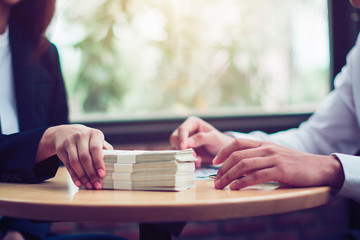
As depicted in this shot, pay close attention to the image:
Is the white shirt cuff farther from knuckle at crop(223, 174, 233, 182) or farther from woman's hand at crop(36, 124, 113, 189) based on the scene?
woman's hand at crop(36, 124, 113, 189)

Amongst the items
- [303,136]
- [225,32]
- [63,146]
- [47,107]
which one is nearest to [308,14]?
[225,32]

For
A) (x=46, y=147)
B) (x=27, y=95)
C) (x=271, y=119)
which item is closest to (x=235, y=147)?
(x=46, y=147)

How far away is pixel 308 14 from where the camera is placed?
2.33 m

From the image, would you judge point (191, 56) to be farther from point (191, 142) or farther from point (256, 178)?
point (256, 178)

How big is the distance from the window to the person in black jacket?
1.10 ft

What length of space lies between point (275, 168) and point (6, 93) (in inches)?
48.7

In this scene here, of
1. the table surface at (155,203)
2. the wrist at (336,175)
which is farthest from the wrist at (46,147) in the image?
the wrist at (336,175)

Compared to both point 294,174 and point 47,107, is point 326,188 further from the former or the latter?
point 47,107

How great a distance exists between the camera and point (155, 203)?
0.58 metres

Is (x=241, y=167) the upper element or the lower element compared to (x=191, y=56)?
lower

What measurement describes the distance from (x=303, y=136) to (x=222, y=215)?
1018 mm

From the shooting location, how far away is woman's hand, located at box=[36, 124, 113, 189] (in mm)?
726

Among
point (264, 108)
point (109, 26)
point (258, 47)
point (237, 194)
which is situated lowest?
point (264, 108)

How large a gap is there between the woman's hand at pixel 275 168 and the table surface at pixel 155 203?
2 centimetres
